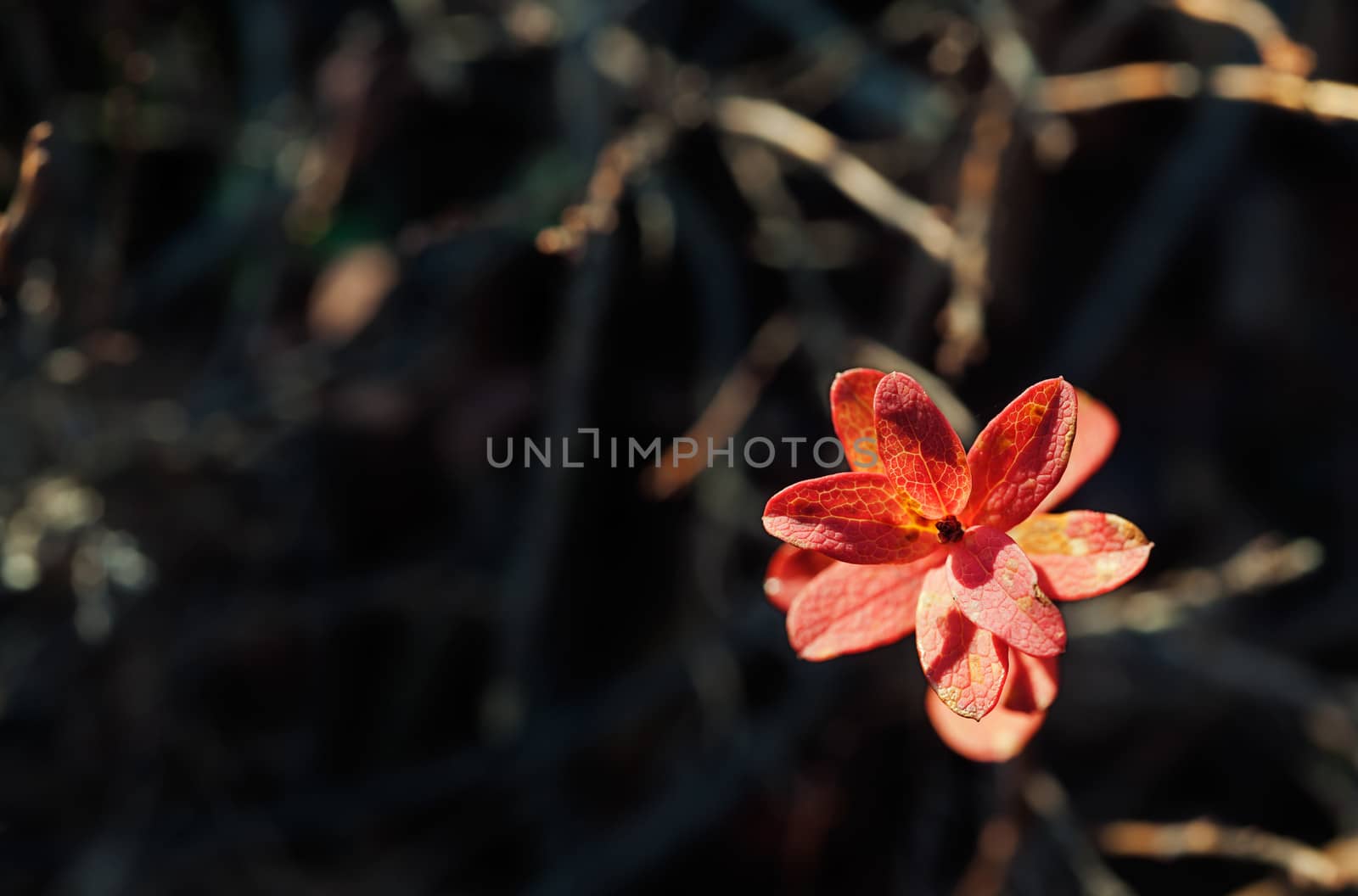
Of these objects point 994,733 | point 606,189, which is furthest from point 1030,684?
point 606,189

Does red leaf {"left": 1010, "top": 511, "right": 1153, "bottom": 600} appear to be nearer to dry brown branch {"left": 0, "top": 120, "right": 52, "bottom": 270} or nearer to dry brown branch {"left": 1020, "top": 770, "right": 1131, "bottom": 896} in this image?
dry brown branch {"left": 1020, "top": 770, "right": 1131, "bottom": 896}

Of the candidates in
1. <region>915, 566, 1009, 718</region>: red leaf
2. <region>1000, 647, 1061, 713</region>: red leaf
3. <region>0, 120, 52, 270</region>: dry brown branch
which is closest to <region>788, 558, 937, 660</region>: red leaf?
<region>915, 566, 1009, 718</region>: red leaf

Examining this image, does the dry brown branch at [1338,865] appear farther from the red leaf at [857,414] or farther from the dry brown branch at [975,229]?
the red leaf at [857,414]

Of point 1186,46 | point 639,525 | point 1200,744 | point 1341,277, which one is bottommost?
point 1200,744

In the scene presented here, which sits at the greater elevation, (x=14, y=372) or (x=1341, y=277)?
(x=14, y=372)

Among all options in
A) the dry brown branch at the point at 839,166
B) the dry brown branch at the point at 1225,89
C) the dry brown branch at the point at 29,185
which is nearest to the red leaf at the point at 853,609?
the dry brown branch at the point at 839,166

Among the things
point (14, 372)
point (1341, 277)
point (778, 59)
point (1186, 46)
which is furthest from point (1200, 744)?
point (14, 372)

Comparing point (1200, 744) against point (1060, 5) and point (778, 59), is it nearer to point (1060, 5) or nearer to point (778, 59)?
point (1060, 5)

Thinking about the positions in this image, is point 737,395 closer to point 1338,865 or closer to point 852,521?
point 852,521
